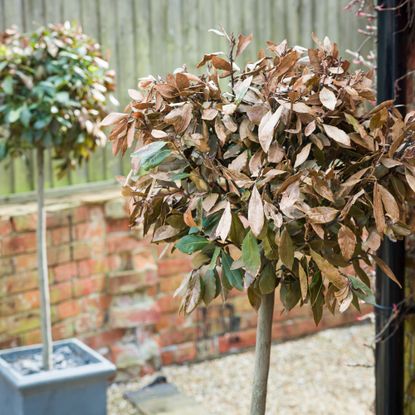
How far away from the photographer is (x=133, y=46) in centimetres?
453

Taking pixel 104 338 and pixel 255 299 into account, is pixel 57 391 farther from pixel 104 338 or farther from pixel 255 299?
pixel 255 299

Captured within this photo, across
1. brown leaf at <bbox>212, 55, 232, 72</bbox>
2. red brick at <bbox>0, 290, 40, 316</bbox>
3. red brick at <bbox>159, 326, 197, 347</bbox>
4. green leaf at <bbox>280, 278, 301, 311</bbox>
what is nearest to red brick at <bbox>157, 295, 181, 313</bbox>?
red brick at <bbox>159, 326, 197, 347</bbox>

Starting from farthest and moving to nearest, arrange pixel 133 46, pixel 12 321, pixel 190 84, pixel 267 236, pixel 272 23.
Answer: pixel 272 23
pixel 133 46
pixel 12 321
pixel 190 84
pixel 267 236

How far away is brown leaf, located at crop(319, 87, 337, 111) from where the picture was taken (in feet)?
6.29

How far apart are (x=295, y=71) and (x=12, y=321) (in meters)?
2.58

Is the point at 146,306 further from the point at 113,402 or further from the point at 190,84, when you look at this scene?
the point at 190,84

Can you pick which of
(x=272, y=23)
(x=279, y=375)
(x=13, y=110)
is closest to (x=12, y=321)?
(x=13, y=110)

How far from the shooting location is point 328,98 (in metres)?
1.94

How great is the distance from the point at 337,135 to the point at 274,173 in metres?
0.18

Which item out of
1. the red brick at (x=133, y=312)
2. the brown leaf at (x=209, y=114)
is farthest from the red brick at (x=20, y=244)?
the brown leaf at (x=209, y=114)

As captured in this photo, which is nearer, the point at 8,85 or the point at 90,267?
the point at 8,85

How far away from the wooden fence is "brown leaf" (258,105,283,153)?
2.48m

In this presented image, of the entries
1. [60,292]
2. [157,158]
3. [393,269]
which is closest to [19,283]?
[60,292]

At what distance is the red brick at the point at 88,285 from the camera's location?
4.43 meters
